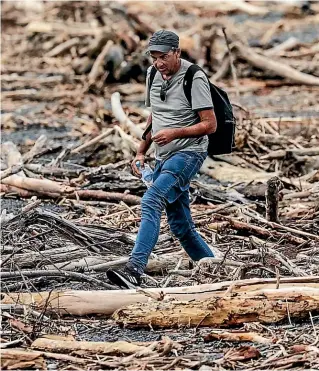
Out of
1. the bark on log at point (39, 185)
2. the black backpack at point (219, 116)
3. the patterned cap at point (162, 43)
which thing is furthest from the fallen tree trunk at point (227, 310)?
the bark on log at point (39, 185)

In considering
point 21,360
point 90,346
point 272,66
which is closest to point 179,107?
point 90,346

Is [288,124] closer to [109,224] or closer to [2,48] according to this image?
[109,224]

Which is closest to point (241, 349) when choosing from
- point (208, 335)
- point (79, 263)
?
point (208, 335)

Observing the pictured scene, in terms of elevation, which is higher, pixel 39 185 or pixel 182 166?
pixel 182 166

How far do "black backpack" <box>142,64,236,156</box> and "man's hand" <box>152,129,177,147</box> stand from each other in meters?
0.25

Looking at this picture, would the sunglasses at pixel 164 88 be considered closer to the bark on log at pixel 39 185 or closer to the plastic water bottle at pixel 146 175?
the plastic water bottle at pixel 146 175

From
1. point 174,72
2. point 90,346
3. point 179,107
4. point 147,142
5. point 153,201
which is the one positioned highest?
point 174,72

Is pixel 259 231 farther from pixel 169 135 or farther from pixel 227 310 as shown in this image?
pixel 227 310

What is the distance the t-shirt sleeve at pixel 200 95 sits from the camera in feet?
19.9

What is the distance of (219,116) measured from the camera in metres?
6.30

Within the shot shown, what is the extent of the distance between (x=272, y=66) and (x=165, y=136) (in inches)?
486

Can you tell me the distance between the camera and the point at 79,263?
21.9 ft

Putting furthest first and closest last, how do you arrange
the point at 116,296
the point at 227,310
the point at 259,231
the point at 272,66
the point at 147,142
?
the point at 272,66 → the point at 259,231 → the point at 147,142 → the point at 116,296 → the point at 227,310

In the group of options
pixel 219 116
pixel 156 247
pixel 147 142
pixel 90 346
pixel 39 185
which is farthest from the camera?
pixel 39 185
